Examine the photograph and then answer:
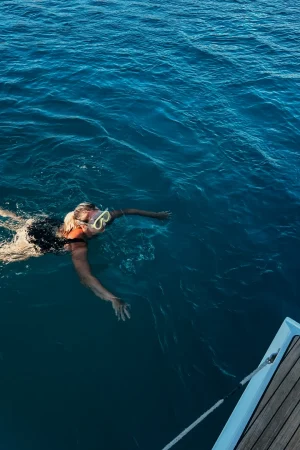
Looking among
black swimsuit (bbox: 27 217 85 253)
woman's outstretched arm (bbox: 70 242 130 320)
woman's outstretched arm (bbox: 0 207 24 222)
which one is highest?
woman's outstretched arm (bbox: 70 242 130 320)

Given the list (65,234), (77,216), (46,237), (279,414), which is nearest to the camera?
(279,414)

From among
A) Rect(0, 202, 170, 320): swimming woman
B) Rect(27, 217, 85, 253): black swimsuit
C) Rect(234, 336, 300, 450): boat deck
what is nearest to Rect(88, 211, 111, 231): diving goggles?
Rect(0, 202, 170, 320): swimming woman

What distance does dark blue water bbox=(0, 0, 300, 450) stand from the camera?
7.69 meters

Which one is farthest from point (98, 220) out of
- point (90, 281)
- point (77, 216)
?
point (90, 281)

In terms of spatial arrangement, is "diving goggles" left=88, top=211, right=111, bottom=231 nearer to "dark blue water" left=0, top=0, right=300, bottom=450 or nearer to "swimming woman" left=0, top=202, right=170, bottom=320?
"swimming woman" left=0, top=202, right=170, bottom=320

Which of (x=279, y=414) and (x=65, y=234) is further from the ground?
(x=65, y=234)

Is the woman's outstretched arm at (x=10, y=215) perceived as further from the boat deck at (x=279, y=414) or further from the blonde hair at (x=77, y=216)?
the boat deck at (x=279, y=414)

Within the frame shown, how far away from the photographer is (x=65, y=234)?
Result: 30.7 ft

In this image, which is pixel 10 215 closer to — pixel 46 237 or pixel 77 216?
pixel 46 237

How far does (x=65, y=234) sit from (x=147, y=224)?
262 centimetres

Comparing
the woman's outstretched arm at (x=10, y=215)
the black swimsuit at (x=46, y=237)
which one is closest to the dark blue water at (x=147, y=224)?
the woman's outstretched arm at (x=10, y=215)

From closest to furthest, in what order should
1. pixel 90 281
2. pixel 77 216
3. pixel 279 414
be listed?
pixel 279 414
pixel 90 281
pixel 77 216

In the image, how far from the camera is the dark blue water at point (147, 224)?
303 inches

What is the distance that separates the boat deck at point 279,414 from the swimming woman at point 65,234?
312 cm
